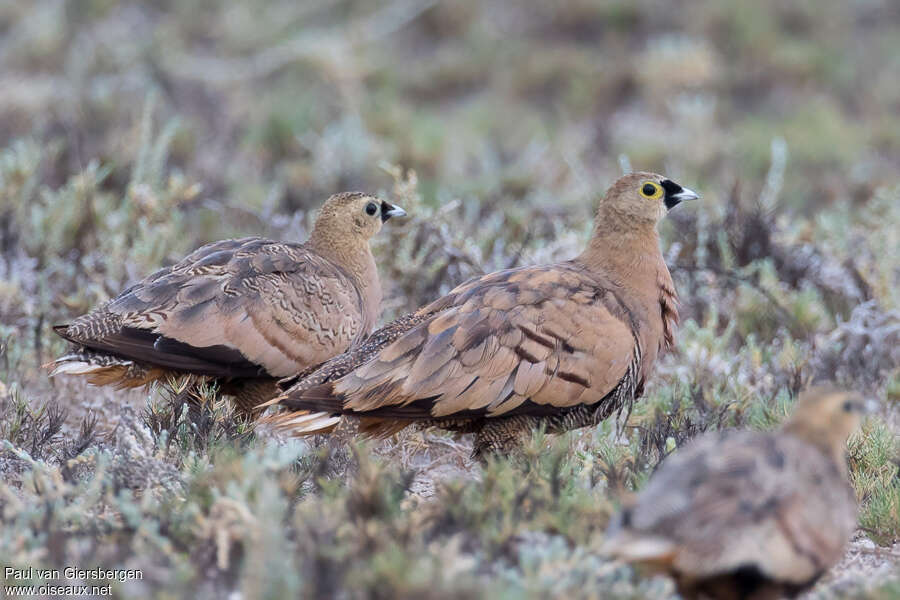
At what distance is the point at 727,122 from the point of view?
42.8ft

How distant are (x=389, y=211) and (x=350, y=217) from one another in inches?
11.2

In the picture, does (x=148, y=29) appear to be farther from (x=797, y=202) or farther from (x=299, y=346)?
(x=299, y=346)

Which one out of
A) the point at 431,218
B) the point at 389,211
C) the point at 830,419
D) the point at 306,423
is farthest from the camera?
the point at 431,218

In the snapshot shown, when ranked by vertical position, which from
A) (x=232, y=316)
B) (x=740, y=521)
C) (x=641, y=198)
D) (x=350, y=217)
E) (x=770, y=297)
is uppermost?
(x=641, y=198)

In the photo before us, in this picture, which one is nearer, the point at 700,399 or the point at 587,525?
the point at 587,525

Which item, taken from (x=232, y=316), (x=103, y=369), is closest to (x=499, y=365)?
(x=232, y=316)

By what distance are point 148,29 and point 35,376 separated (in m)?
8.98

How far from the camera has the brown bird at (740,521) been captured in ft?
10.3

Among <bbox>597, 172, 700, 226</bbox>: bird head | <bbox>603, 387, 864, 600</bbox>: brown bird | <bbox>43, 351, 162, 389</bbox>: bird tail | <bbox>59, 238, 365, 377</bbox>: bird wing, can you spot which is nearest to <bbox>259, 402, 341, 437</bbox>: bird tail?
<bbox>59, 238, 365, 377</bbox>: bird wing

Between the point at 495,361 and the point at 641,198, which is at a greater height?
the point at 641,198

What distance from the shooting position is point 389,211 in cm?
636

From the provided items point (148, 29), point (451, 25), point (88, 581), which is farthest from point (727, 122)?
point (88, 581)

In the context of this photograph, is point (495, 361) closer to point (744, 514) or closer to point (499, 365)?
point (499, 365)

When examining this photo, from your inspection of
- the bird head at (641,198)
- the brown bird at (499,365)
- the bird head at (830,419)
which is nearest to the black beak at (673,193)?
the bird head at (641,198)
